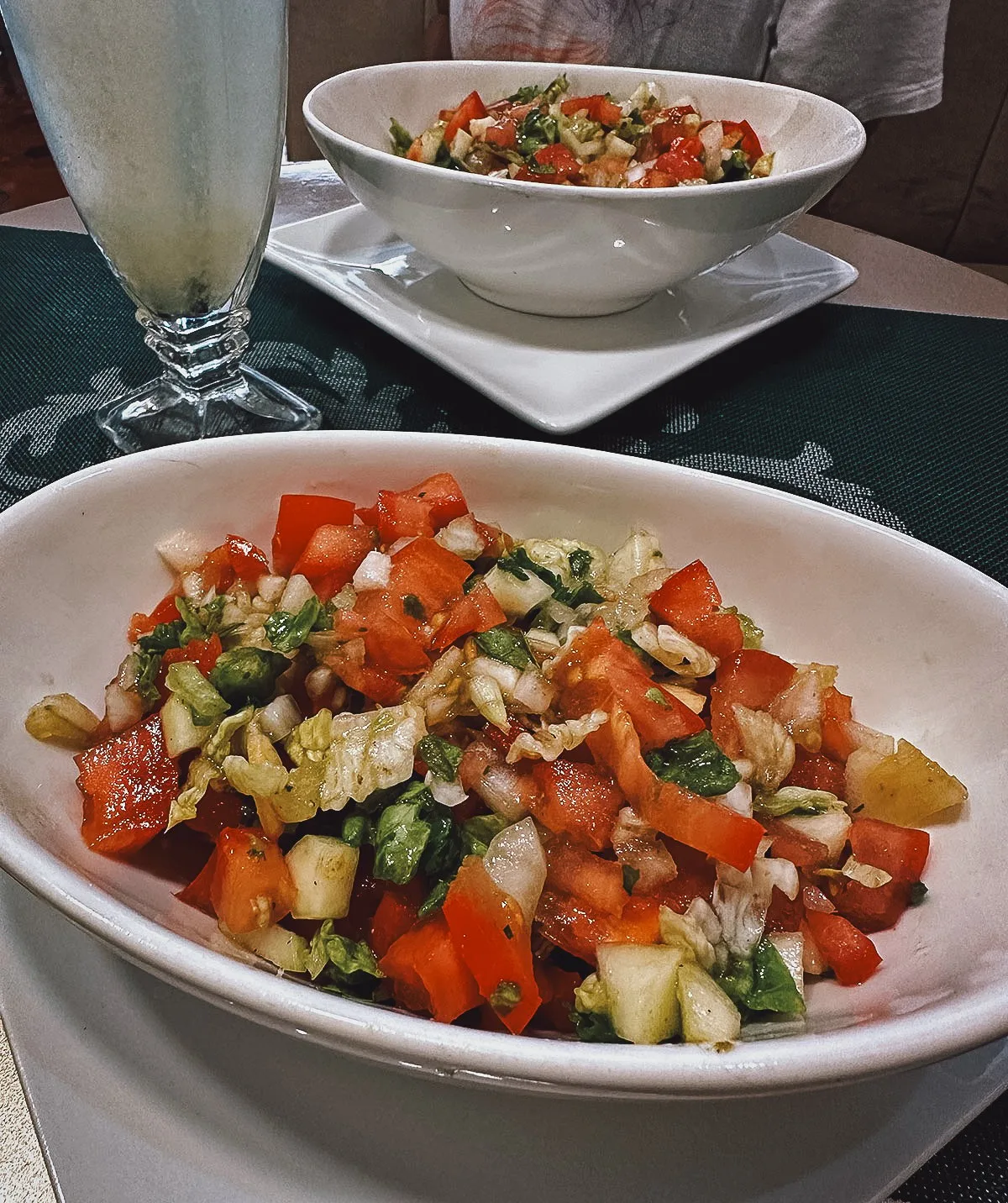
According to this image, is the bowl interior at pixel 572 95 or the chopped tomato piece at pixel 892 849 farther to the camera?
the bowl interior at pixel 572 95

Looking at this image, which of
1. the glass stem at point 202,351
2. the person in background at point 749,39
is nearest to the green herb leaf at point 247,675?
the glass stem at point 202,351

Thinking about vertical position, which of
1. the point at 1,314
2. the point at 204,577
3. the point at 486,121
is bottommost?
the point at 1,314

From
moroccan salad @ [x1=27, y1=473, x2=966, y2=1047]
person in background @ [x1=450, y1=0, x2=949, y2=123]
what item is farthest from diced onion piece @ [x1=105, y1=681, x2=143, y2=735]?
person in background @ [x1=450, y1=0, x2=949, y2=123]

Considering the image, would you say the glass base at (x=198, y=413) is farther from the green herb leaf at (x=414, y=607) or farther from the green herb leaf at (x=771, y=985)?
the green herb leaf at (x=771, y=985)

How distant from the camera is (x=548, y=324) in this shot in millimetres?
1284

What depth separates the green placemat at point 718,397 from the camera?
1.11 metres

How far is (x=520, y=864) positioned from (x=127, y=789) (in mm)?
269

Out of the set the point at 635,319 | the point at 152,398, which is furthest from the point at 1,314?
the point at 635,319

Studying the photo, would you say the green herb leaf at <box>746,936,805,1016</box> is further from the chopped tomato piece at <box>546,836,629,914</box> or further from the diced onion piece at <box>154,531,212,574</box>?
the diced onion piece at <box>154,531,212,574</box>

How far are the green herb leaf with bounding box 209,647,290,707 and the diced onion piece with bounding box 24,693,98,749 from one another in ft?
0.31

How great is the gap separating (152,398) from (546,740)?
848 millimetres

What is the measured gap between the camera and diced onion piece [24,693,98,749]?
634 millimetres

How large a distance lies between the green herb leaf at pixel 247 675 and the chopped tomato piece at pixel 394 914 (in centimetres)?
17

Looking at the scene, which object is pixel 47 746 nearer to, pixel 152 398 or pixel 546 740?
pixel 546 740
